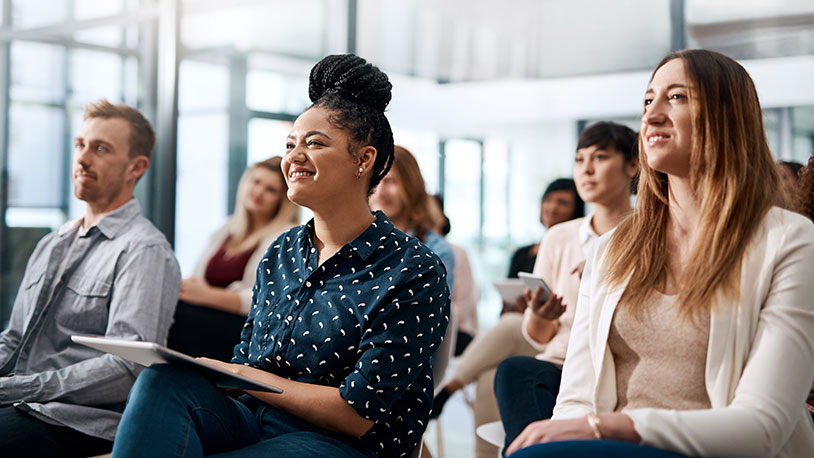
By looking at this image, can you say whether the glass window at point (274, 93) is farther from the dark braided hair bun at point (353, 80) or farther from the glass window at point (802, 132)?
the dark braided hair bun at point (353, 80)

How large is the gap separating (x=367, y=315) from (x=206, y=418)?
1.18 feet

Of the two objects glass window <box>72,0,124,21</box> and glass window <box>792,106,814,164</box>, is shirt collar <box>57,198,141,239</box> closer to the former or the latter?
glass window <box>72,0,124,21</box>

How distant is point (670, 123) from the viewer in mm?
1465

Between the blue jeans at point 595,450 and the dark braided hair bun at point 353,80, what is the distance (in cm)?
90

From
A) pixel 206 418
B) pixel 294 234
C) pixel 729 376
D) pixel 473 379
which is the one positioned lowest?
pixel 473 379

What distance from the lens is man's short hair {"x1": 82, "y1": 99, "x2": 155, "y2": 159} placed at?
229 cm

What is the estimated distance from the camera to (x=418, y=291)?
1565mm

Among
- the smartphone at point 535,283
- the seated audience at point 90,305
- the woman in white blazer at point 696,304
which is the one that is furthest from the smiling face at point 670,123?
the seated audience at point 90,305

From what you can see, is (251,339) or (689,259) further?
(251,339)

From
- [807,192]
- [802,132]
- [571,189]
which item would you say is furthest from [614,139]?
[802,132]

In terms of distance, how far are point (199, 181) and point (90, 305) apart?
291 centimetres

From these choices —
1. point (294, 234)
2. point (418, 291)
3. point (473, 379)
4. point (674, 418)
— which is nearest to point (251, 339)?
point (294, 234)

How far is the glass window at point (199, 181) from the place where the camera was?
4.82 metres

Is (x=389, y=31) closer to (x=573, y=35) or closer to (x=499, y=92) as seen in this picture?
(x=499, y=92)
